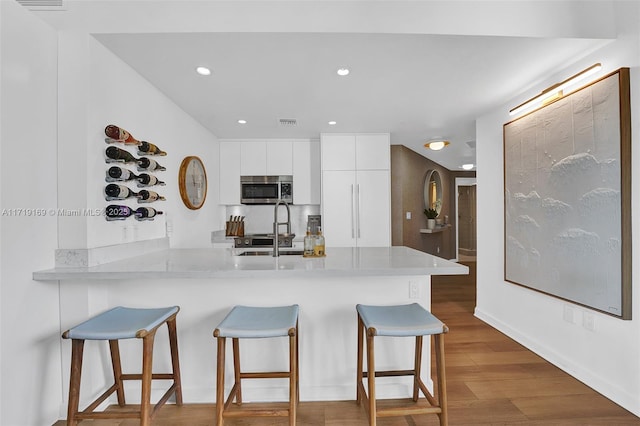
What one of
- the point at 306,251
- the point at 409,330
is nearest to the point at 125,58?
the point at 306,251

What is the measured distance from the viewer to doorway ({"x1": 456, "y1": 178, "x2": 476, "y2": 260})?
7.88 meters

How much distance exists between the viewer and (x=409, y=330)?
156 centimetres

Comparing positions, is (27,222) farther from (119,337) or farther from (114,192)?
(119,337)

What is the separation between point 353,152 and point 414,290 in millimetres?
2634

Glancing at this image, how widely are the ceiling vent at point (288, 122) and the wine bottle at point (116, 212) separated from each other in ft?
6.68

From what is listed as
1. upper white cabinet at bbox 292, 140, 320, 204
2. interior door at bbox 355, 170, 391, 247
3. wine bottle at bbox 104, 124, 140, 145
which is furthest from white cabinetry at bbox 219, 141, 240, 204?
wine bottle at bbox 104, 124, 140, 145

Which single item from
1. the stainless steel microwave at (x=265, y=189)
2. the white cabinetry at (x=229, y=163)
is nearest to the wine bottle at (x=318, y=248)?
the stainless steel microwave at (x=265, y=189)

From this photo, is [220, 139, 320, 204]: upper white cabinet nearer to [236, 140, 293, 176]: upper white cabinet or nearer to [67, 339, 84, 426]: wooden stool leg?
[236, 140, 293, 176]: upper white cabinet

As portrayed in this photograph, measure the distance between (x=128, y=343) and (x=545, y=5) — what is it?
3332 mm

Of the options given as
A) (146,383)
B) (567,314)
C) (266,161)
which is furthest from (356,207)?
(146,383)

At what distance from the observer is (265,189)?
4527 mm

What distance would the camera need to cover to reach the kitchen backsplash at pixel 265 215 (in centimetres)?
477

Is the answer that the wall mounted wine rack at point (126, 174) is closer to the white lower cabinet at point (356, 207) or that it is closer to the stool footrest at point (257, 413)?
the stool footrest at point (257, 413)

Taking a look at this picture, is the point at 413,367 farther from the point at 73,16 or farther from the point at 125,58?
the point at 73,16
